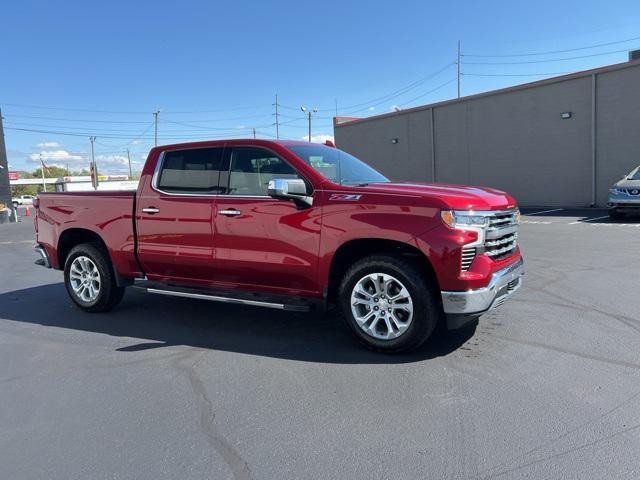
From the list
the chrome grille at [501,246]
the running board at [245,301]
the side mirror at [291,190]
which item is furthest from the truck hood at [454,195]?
the running board at [245,301]

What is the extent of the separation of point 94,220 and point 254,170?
2.30m

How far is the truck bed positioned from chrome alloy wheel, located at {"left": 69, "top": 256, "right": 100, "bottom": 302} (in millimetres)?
377

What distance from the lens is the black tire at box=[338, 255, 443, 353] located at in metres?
4.41

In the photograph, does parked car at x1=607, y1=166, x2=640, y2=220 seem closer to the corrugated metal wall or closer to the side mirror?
the corrugated metal wall

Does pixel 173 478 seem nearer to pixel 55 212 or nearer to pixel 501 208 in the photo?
pixel 501 208

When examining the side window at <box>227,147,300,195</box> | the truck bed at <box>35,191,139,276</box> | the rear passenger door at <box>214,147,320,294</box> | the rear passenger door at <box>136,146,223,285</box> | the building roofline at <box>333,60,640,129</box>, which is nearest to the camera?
the rear passenger door at <box>214,147,320,294</box>

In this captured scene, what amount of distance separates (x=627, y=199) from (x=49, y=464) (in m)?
16.2

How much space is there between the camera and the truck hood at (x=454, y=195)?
427 cm

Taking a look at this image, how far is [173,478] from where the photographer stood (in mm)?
2877

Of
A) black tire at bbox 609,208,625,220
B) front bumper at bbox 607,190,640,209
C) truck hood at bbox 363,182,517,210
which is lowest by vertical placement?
black tire at bbox 609,208,625,220

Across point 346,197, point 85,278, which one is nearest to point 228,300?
point 346,197

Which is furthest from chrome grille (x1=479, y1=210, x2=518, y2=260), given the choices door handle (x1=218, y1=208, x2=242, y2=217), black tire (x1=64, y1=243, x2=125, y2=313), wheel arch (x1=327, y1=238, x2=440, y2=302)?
black tire (x1=64, y1=243, x2=125, y2=313)

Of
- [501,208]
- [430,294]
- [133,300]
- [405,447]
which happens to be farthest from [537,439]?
[133,300]

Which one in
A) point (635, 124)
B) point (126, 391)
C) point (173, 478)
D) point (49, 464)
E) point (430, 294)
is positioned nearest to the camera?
point (173, 478)
